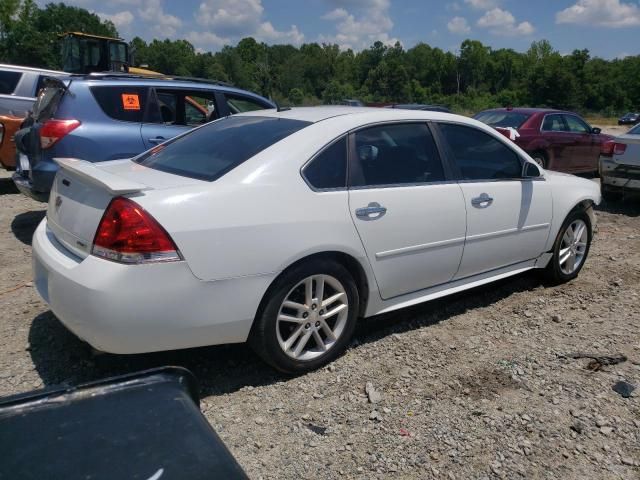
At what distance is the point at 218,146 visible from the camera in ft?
11.8

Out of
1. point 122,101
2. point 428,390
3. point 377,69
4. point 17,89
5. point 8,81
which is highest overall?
point 377,69

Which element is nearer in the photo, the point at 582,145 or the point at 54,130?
the point at 54,130

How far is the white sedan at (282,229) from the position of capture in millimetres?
2766

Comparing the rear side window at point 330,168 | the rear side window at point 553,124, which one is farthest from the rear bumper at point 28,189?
the rear side window at point 553,124

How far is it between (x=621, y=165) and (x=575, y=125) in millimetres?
3380

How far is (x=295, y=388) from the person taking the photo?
3260mm

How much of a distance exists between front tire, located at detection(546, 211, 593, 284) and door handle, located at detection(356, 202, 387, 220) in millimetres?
2164

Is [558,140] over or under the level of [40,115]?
under

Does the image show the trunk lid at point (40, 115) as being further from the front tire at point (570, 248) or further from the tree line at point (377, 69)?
the tree line at point (377, 69)

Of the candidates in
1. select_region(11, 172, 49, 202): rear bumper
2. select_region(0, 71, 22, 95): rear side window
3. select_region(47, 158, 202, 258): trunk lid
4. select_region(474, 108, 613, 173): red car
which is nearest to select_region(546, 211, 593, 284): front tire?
select_region(47, 158, 202, 258): trunk lid

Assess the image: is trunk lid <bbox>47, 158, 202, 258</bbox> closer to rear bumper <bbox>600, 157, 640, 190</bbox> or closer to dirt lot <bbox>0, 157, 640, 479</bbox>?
dirt lot <bbox>0, 157, 640, 479</bbox>

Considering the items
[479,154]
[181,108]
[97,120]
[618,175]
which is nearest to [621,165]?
[618,175]

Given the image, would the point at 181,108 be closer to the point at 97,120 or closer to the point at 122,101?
the point at 122,101

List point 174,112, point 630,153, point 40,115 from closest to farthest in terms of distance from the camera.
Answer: point 40,115 < point 174,112 < point 630,153
